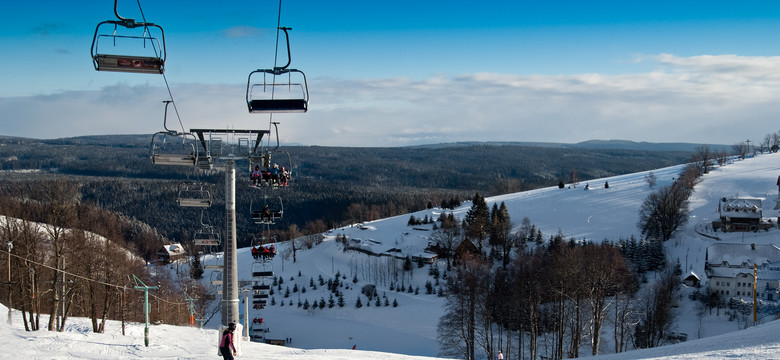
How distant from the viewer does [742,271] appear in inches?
1746

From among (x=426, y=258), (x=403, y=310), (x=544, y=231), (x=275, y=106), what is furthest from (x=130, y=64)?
(x=544, y=231)

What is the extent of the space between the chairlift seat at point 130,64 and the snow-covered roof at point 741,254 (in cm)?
4704

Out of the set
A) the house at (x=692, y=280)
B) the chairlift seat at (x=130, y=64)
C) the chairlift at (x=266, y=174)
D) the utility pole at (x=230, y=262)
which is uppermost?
the chairlift seat at (x=130, y=64)

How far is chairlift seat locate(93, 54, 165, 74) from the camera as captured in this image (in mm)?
9273

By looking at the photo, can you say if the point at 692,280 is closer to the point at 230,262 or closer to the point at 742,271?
the point at 742,271

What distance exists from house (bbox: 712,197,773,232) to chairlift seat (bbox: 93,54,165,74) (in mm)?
62912

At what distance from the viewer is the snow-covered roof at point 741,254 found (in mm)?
46219

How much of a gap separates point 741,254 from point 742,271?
3.11 m

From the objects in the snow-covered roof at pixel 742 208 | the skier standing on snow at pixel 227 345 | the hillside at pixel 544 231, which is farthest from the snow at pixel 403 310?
the snow-covered roof at pixel 742 208

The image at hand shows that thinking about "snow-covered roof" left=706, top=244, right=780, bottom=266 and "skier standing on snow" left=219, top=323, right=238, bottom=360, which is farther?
"snow-covered roof" left=706, top=244, right=780, bottom=266

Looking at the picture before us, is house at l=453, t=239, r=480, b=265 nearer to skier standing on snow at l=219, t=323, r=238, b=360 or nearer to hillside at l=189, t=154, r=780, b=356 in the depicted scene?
hillside at l=189, t=154, r=780, b=356

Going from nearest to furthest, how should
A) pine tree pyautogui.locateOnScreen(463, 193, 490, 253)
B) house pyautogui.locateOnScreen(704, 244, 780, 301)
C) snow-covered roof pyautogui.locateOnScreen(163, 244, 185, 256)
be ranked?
house pyautogui.locateOnScreen(704, 244, 780, 301) → pine tree pyautogui.locateOnScreen(463, 193, 490, 253) → snow-covered roof pyautogui.locateOnScreen(163, 244, 185, 256)

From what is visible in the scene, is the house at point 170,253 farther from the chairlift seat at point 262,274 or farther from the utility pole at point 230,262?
the utility pole at point 230,262

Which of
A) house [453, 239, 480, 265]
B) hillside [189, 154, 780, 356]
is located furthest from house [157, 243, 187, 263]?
house [453, 239, 480, 265]
